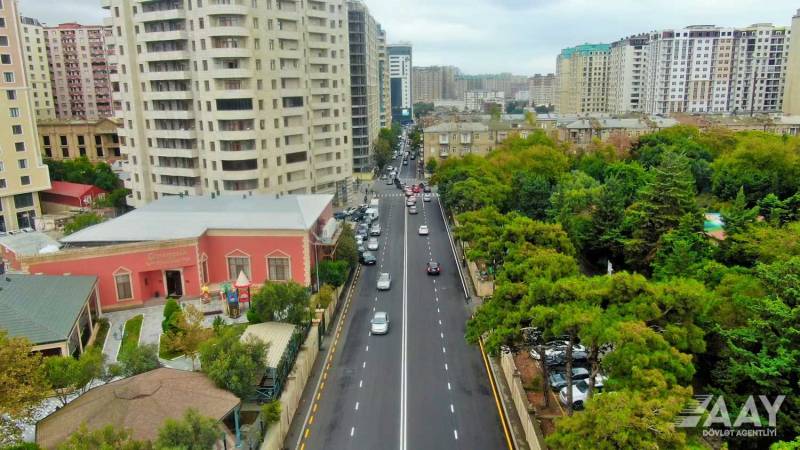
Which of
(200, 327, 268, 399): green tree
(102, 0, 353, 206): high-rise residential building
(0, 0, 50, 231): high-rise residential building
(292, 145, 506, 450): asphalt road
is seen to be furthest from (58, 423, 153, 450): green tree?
(0, 0, 50, 231): high-rise residential building

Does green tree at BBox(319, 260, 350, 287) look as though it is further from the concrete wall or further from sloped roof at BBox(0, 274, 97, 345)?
sloped roof at BBox(0, 274, 97, 345)

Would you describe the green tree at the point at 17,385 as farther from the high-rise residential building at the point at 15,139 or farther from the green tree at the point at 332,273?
the high-rise residential building at the point at 15,139

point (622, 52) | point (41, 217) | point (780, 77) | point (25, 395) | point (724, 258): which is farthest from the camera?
point (622, 52)

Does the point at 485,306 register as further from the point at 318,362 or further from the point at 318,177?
the point at 318,177

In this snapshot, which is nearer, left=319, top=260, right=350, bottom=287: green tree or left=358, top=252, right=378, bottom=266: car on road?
left=319, top=260, right=350, bottom=287: green tree

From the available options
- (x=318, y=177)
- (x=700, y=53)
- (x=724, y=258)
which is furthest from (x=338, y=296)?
(x=700, y=53)

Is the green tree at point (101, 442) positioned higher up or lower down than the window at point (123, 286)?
higher up

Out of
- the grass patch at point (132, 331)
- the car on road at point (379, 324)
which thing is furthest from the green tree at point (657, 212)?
the grass patch at point (132, 331)
